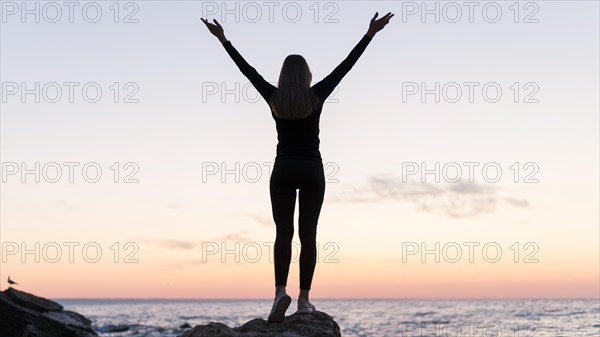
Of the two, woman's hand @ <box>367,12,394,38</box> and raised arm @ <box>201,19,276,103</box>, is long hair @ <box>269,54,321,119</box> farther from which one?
woman's hand @ <box>367,12,394,38</box>

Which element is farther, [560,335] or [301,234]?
[560,335]

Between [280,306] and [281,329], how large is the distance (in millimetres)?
264

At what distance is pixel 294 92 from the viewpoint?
8.05 m

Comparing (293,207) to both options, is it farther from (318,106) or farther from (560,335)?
(560,335)

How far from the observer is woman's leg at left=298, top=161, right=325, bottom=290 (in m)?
8.17

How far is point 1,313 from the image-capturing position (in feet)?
72.0

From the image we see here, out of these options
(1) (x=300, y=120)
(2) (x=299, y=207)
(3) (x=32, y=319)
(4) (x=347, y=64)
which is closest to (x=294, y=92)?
(1) (x=300, y=120)

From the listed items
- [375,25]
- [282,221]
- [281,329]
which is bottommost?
[281,329]

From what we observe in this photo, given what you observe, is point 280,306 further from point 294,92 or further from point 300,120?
point 294,92

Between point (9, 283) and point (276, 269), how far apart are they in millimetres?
20703

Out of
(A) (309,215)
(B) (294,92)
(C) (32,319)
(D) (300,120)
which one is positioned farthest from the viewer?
(C) (32,319)

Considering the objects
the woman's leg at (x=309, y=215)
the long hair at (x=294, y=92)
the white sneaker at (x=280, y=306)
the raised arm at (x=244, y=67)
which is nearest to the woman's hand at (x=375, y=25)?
the long hair at (x=294, y=92)

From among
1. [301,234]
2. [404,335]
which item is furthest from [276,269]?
[404,335]

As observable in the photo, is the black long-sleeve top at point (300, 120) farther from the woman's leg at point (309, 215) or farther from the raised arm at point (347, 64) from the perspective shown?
the woman's leg at point (309, 215)
